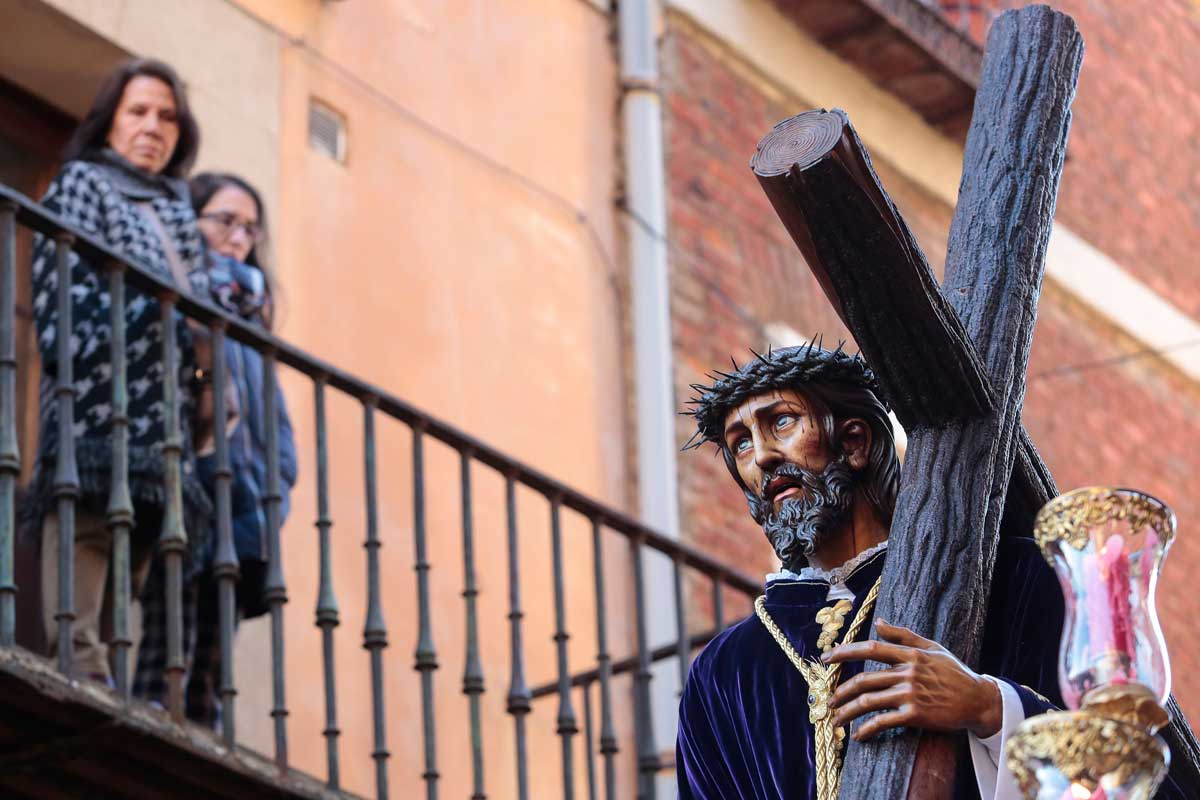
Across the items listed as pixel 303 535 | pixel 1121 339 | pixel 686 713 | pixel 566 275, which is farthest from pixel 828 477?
pixel 1121 339

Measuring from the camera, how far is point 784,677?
4316 millimetres

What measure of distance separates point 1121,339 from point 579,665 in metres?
4.63

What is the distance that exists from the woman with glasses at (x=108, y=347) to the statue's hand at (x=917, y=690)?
286 cm

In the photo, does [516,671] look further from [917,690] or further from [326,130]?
[917,690]

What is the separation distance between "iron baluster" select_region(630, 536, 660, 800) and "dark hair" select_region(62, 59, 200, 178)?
Answer: 1.66m

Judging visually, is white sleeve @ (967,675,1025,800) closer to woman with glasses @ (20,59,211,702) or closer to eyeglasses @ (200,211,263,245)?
woman with glasses @ (20,59,211,702)

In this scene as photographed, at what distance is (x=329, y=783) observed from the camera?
6797 mm

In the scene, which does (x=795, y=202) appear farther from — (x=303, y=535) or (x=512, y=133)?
(x=512, y=133)

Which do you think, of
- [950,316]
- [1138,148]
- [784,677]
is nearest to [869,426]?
[950,316]

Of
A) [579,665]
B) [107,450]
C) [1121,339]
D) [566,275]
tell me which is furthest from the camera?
[1121,339]

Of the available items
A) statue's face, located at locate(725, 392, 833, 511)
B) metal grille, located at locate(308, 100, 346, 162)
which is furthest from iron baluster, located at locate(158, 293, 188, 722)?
statue's face, located at locate(725, 392, 833, 511)

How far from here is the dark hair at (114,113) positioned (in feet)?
24.2

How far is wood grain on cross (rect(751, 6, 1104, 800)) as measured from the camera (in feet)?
13.1

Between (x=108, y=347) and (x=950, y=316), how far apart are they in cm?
326
